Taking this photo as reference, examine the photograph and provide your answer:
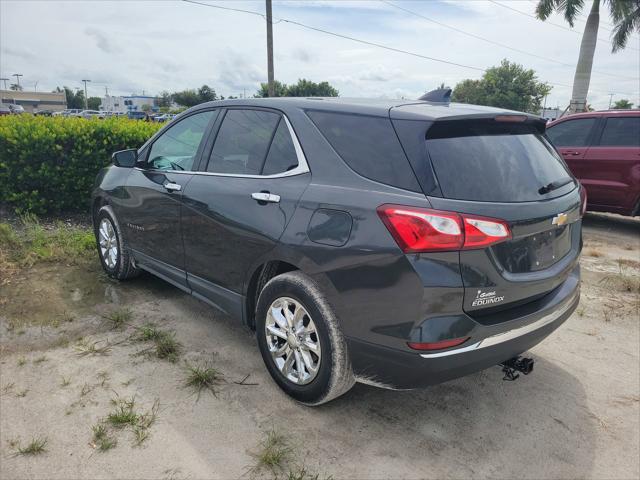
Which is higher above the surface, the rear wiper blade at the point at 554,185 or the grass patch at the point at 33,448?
the rear wiper blade at the point at 554,185

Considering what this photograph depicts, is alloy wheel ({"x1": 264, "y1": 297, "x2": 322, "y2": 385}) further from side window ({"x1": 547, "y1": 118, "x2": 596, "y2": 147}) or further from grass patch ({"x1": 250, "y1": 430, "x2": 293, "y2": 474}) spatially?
side window ({"x1": 547, "y1": 118, "x2": 596, "y2": 147})

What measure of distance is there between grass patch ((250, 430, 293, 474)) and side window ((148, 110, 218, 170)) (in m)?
2.01

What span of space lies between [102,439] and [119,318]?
57.2 inches

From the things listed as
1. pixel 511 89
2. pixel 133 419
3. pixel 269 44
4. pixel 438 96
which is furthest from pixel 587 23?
pixel 511 89

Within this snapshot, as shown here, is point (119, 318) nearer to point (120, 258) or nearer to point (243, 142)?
point (120, 258)

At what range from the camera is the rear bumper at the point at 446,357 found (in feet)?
7.22

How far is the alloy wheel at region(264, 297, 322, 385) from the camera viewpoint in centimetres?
259

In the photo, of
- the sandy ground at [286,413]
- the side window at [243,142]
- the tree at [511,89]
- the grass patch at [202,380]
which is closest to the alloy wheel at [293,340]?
the sandy ground at [286,413]

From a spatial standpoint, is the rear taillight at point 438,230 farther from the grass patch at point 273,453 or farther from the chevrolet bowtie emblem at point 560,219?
the grass patch at point 273,453

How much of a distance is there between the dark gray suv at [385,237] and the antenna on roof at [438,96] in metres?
0.15

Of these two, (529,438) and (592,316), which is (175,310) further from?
(592,316)

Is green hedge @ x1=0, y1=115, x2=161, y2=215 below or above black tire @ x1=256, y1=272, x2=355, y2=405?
above

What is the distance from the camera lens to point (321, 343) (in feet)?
8.15

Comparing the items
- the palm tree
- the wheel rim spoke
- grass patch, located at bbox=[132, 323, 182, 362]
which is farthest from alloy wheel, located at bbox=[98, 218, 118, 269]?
the palm tree
